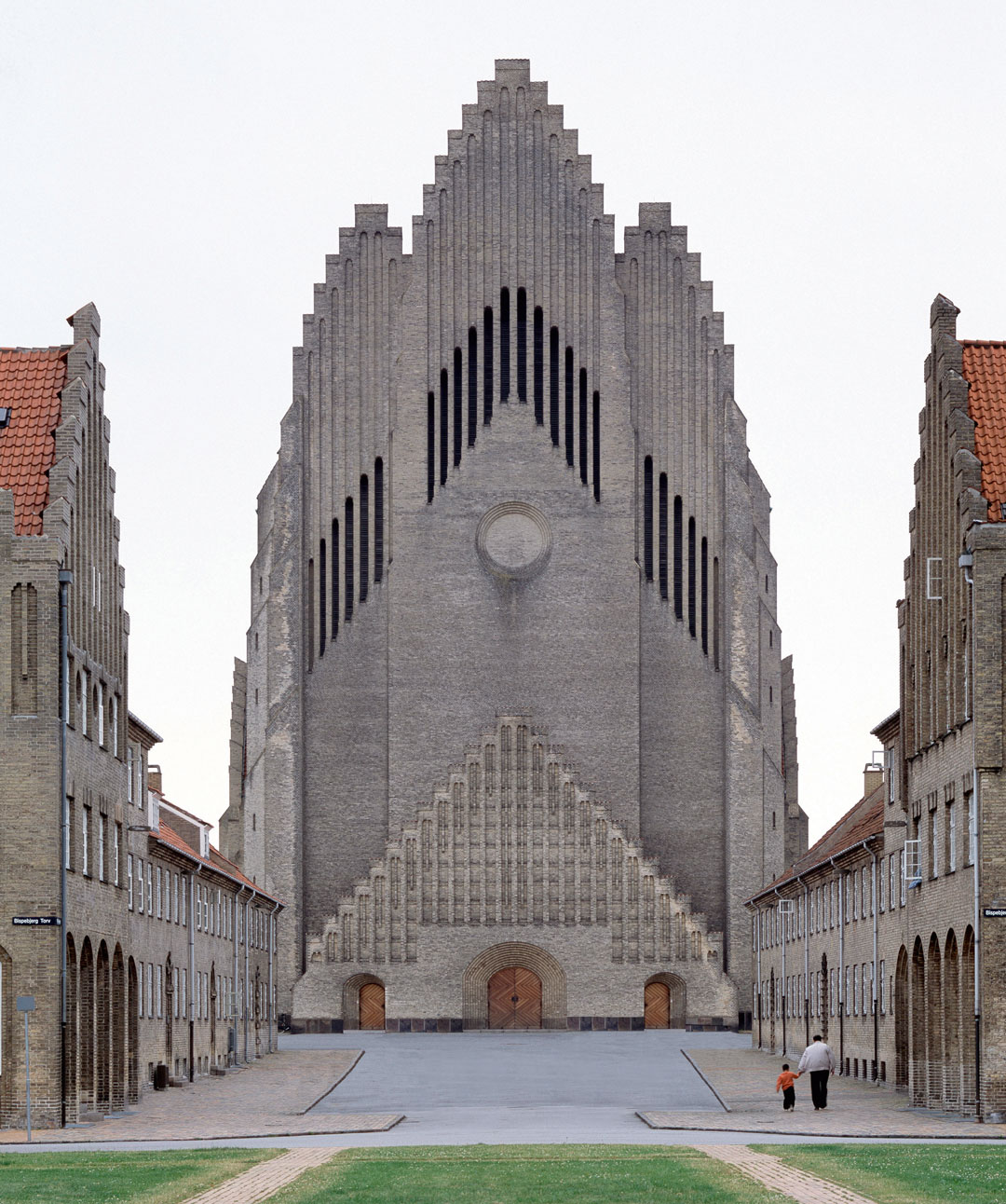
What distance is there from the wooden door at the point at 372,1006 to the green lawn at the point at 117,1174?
66.9 meters

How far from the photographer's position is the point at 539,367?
109375 mm

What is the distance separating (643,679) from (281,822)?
1768 centimetres

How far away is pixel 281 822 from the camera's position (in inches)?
4163

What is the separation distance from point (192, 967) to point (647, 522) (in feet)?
159

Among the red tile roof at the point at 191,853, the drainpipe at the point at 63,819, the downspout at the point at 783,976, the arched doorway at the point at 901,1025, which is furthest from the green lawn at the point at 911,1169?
the downspout at the point at 783,976

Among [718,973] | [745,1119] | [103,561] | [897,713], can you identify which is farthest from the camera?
[718,973]

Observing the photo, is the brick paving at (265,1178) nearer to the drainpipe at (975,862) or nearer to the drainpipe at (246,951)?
the drainpipe at (975,862)

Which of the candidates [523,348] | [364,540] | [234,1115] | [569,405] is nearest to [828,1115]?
[234,1115]

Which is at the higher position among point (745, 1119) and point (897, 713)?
point (897, 713)

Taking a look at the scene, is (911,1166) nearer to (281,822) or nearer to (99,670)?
(99,670)

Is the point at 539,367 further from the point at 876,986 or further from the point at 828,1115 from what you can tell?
the point at 828,1115

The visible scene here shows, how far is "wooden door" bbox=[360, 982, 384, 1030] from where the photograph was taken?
336ft

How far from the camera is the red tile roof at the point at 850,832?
63375 mm

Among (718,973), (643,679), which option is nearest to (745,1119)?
(718,973)
